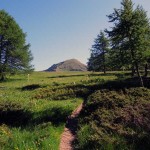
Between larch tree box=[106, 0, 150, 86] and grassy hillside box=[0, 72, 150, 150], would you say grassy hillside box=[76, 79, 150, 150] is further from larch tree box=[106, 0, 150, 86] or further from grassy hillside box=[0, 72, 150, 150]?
larch tree box=[106, 0, 150, 86]

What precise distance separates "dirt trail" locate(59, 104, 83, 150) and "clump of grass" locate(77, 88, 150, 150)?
53 centimetres

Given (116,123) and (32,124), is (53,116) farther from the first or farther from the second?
(116,123)

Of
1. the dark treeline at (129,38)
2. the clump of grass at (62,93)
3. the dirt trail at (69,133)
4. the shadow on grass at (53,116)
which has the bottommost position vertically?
the dirt trail at (69,133)

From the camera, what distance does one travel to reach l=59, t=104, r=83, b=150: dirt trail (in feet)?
54.4

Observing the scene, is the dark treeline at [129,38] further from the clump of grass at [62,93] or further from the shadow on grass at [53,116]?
the shadow on grass at [53,116]

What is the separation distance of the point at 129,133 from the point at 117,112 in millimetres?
4366

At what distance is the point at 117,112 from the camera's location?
68.2ft

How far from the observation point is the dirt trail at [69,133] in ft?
54.4

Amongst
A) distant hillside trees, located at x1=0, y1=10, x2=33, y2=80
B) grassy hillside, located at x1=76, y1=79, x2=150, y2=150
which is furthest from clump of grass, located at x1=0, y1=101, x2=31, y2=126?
distant hillside trees, located at x1=0, y1=10, x2=33, y2=80

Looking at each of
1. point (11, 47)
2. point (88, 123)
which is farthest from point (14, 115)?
point (11, 47)

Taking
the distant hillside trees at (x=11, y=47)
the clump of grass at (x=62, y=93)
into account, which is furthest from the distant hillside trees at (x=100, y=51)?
the clump of grass at (x=62, y=93)

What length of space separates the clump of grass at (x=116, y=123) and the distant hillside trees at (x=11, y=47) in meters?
35.4

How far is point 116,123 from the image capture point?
18.7 metres

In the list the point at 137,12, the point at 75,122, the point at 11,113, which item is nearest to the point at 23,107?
the point at 11,113
